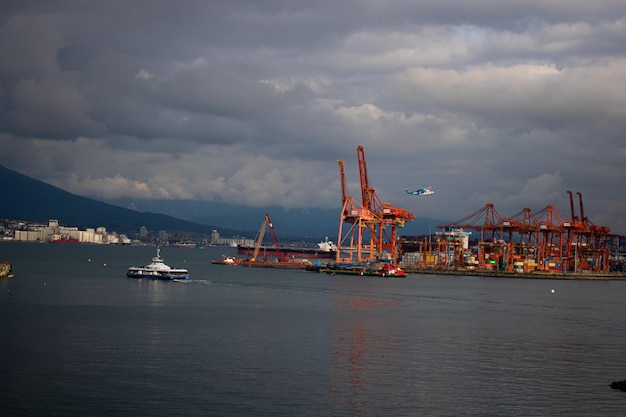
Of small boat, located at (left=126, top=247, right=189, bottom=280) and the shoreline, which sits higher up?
the shoreline

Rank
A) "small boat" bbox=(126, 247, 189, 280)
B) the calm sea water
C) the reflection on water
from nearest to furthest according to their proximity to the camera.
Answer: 1. the calm sea water
2. the reflection on water
3. "small boat" bbox=(126, 247, 189, 280)

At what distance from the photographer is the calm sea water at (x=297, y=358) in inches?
930

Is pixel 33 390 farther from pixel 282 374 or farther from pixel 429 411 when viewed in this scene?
pixel 429 411

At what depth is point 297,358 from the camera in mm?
31266

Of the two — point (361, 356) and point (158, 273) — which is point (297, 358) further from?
point (158, 273)

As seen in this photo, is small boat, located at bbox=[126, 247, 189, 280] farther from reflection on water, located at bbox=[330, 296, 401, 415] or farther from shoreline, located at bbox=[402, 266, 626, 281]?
shoreline, located at bbox=[402, 266, 626, 281]

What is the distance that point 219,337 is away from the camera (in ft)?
119

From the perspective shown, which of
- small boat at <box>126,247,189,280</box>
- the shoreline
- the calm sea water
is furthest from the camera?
the shoreline

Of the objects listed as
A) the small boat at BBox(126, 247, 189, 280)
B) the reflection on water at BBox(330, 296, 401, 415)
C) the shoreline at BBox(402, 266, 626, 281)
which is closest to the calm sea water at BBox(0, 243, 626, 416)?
the reflection on water at BBox(330, 296, 401, 415)

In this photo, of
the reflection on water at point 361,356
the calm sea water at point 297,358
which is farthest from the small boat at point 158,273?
the reflection on water at point 361,356

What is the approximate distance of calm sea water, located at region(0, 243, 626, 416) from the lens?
2362 centimetres

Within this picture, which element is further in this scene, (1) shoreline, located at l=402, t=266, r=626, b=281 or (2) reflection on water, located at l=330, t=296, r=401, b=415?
(1) shoreline, located at l=402, t=266, r=626, b=281

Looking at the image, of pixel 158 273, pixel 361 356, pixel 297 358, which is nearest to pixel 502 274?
pixel 158 273

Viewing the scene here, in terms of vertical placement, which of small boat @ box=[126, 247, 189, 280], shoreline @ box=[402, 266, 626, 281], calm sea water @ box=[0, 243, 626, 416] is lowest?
calm sea water @ box=[0, 243, 626, 416]
